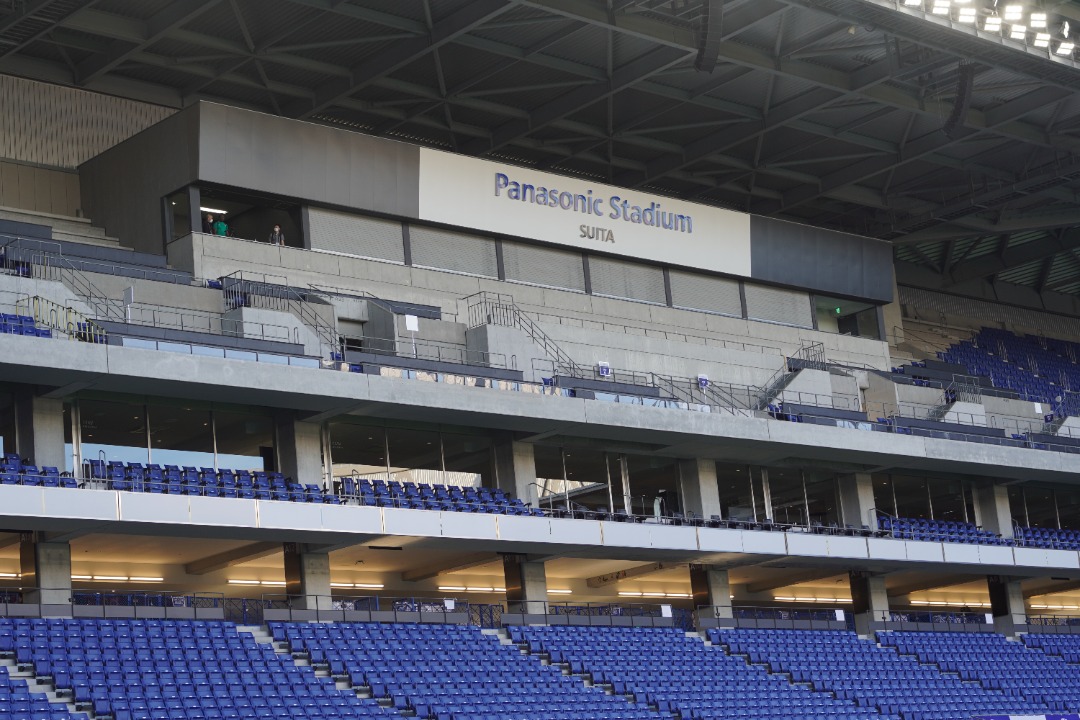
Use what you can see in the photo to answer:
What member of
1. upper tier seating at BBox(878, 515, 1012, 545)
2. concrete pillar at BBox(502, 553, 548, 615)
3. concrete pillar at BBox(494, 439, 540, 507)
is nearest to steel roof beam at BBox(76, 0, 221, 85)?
concrete pillar at BBox(494, 439, 540, 507)

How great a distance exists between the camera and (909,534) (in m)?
40.7

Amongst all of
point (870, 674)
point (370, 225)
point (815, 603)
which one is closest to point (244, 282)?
point (370, 225)

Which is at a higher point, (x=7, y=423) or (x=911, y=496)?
(x=7, y=423)

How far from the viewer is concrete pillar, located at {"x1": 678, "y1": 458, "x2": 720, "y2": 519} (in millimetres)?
37938

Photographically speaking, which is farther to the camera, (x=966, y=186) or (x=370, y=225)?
(x=966, y=186)

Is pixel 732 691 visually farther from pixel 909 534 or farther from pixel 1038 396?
pixel 1038 396

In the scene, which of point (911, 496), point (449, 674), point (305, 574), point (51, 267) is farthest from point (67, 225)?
point (911, 496)

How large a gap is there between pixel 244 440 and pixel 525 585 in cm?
754

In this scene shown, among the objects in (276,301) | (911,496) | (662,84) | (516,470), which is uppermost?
(662,84)

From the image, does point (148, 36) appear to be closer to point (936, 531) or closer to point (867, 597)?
point (867, 597)

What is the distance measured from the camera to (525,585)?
1339 inches

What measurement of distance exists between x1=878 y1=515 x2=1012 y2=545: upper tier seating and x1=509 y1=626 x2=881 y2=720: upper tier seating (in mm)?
8428

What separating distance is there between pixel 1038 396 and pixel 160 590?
34.4 m

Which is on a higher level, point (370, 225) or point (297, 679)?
point (370, 225)
